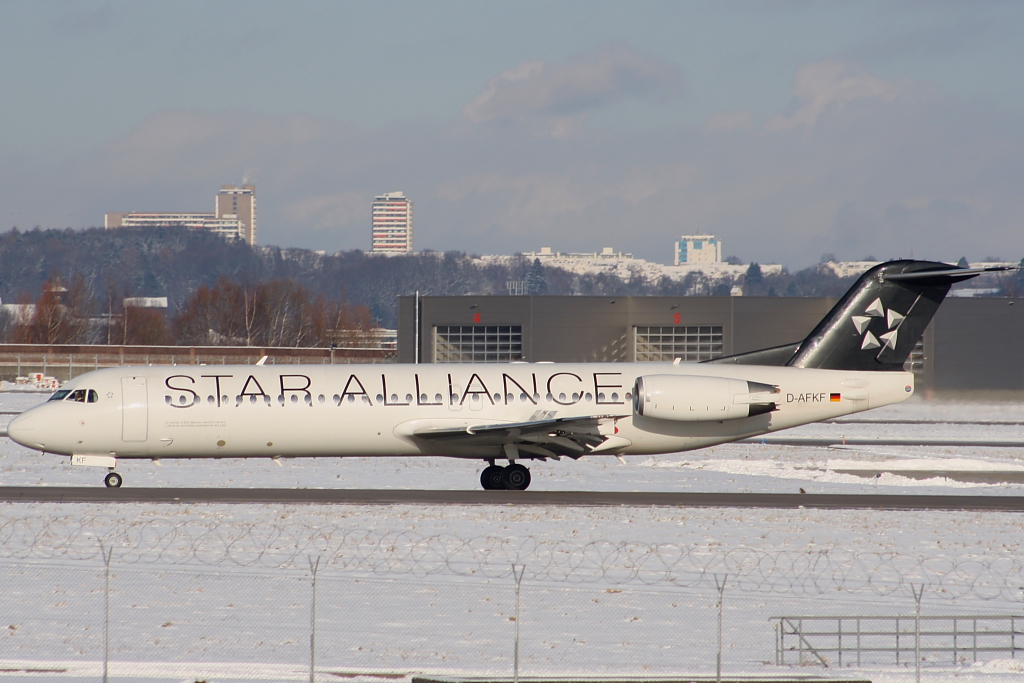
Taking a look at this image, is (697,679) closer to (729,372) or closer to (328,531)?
(328,531)

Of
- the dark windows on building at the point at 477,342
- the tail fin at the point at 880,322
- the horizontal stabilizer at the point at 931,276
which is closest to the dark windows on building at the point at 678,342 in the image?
the dark windows on building at the point at 477,342

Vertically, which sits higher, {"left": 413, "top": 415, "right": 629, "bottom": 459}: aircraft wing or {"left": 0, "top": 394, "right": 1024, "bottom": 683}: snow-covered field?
{"left": 413, "top": 415, "right": 629, "bottom": 459}: aircraft wing

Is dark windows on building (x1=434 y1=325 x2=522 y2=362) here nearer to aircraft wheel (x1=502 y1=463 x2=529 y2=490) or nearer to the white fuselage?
the white fuselage

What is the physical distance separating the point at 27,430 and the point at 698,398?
16.1 m

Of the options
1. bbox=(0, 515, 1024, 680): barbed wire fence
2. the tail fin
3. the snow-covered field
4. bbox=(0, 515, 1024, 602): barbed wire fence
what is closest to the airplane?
the tail fin

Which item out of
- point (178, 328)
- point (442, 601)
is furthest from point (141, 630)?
point (178, 328)

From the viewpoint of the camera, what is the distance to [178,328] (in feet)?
424

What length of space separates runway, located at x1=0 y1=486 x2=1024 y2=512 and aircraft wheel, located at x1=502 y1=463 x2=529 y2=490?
21 centimetres

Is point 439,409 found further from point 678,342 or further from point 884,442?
point 678,342

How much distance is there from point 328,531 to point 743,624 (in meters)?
8.60

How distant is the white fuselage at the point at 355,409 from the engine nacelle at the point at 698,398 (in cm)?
41

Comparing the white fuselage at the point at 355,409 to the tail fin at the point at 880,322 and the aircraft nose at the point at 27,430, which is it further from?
the tail fin at the point at 880,322

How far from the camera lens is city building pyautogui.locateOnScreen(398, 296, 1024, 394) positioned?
205ft

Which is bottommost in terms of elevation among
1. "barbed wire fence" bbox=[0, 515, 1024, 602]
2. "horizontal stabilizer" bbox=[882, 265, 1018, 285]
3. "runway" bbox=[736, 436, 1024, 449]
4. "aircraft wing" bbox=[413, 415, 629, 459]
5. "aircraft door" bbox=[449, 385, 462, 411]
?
"barbed wire fence" bbox=[0, 515, 1024, 602]
